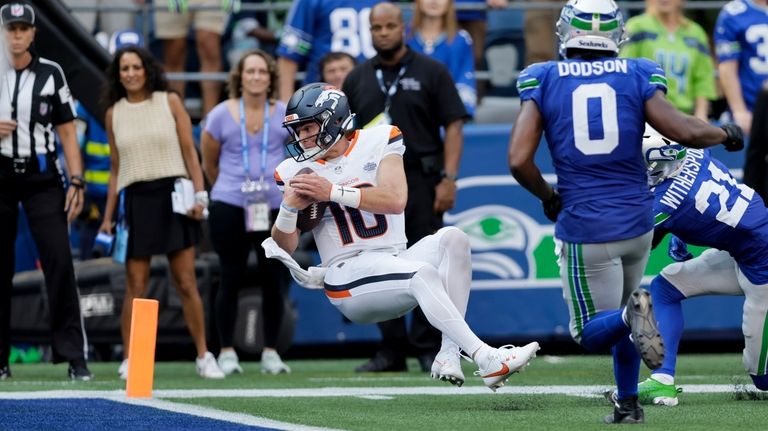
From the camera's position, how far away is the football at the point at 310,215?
672cm

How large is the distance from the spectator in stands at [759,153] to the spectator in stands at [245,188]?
2865 millimetres

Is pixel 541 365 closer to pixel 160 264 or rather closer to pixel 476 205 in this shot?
pixel 476 205

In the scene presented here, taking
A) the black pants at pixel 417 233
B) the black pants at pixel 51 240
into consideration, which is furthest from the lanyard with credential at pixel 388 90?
the black pants at pixel 51 240

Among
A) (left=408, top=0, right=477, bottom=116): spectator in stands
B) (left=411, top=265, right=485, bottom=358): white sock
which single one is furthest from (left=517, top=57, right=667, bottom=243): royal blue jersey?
(left=408, top=0, right=477, bottom=116): spectator in stands

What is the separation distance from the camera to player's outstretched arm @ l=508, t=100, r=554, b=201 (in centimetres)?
607

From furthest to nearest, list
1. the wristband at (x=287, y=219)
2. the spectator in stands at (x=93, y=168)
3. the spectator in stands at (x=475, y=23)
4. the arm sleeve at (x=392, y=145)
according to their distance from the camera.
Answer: the spectator in stands at (x=475, y=23) < the spectator in stands at (x=93, y=168) < the arm sleeve at (x=392, y=145) < the wristband at (x=287, y=219)

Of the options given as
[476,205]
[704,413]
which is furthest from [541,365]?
[704,413]

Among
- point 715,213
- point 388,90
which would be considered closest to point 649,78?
point 715,213

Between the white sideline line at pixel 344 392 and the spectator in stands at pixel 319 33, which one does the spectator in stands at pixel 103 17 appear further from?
the white sideline line at pixel 344 392

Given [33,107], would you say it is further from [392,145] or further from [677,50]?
[677,50]

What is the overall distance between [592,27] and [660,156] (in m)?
0.75

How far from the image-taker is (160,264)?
10.4 meters

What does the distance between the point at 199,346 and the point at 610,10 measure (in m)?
3.91

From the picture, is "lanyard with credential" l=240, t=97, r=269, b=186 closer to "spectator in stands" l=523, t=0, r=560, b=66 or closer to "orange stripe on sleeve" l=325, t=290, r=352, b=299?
"orange stripe on sleeve" l=325, t=290, r=352, b=299
